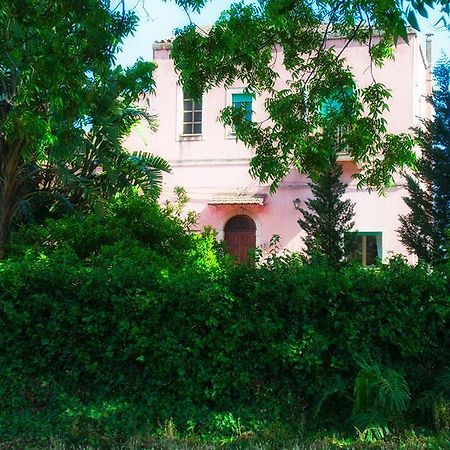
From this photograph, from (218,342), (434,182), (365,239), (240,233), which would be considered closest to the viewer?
(218,342)

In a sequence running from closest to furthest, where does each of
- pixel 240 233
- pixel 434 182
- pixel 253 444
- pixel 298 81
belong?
pixel 253 444 → pixel 298 81 → pixel 434 182 → pixel 240 233

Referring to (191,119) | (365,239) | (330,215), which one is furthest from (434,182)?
(191,119)

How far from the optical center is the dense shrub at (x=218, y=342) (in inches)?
241

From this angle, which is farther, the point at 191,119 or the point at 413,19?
the point at 191,119

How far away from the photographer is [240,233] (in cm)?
1997

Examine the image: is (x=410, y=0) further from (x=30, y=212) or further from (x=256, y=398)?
(x=30, y=212)

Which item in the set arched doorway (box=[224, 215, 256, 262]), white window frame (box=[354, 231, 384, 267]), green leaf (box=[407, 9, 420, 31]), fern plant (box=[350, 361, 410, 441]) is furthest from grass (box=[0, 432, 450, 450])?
arched doorway (box=[224, 215, 256, 262])

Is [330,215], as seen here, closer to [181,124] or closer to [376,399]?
[181,124]

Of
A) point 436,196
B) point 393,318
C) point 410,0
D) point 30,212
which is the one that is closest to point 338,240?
point 436,196

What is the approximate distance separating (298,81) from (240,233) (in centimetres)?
1203

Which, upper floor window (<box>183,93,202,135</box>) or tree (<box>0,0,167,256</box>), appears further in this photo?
upper floor window (<box>183,93,202,135</box>)

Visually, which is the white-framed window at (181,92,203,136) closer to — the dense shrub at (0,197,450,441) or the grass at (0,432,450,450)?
the dense shrub at (0,197,450,441)

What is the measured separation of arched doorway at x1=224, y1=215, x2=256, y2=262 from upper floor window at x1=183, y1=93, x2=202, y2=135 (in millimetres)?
3257

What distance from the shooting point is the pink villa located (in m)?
18.6
